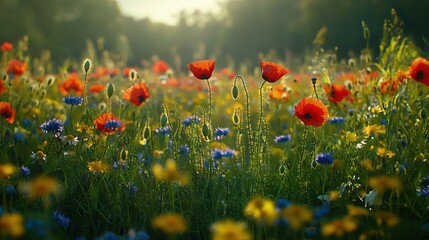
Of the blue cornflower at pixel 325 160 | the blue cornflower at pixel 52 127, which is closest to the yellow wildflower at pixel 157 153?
the blue cornflower at pixel 52 127

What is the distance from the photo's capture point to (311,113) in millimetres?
2066

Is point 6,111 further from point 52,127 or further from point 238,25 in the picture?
point 238,25

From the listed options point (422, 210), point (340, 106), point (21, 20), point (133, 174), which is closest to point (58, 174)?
point (133, 174)

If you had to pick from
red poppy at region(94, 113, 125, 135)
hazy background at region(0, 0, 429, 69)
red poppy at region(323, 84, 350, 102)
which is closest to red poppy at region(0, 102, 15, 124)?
red poppy at region(94, 113, 125, 135)

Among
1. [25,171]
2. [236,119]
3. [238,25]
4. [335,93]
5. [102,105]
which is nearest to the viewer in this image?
[25,171]

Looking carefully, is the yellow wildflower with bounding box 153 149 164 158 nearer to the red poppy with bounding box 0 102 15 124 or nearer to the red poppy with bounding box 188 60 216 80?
the red poppy with bounding box 188 60 216 80

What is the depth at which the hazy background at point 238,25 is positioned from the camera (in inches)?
736

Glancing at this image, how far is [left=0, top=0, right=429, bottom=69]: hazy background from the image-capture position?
18.7 meters

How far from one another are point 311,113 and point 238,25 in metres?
26.9

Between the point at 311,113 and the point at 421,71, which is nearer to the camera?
the point at 311,113

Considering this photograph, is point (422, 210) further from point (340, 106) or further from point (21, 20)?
point (21, 20)

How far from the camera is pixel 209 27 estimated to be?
1359 inches

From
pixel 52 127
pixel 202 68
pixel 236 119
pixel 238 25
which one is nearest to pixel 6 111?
pixel 52 127

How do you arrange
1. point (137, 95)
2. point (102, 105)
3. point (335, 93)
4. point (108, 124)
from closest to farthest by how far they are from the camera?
point (108, 124) → point (137, 95) → point (335, 93) → point (102, 105)
